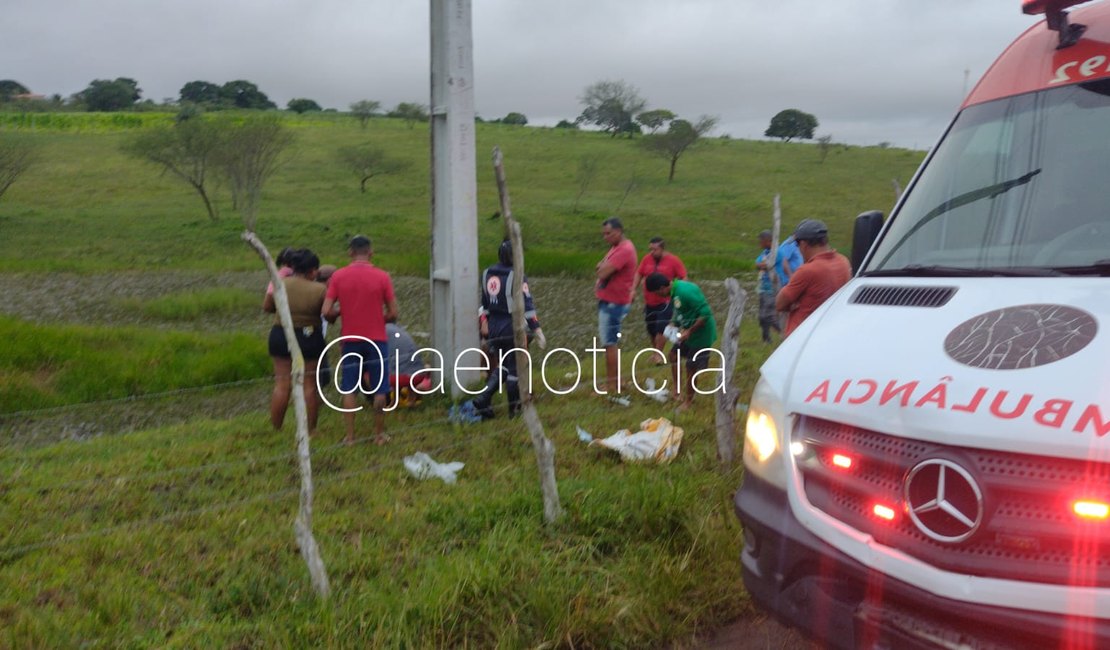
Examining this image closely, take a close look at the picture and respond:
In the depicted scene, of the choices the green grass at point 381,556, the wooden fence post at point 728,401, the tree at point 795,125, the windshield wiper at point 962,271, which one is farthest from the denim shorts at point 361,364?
the tree at point 795,125

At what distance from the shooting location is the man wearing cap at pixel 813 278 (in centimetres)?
625

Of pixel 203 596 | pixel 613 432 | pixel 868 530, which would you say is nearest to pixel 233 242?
pixel 613 432

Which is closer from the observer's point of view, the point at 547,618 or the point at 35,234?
the point at 547,618

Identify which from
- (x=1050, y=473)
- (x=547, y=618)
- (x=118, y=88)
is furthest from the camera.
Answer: (x=118, y=88)

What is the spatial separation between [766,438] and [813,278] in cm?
320

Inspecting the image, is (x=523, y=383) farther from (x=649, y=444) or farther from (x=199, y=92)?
(x=199, y=92)

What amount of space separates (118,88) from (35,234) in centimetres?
5655

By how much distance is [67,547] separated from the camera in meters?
5.13

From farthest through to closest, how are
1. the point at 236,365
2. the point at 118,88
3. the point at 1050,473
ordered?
the point at 118,88
the point at 236,365
the point at 1050,473

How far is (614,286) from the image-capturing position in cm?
946

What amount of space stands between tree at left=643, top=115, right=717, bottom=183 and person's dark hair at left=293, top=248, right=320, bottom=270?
45.4 m

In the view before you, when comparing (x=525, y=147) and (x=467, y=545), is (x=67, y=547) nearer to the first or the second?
(x=467, y=545)

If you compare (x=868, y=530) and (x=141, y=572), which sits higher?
(x=868, y=530)

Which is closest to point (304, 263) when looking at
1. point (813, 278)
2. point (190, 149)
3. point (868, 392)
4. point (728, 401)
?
point (728, 401)
